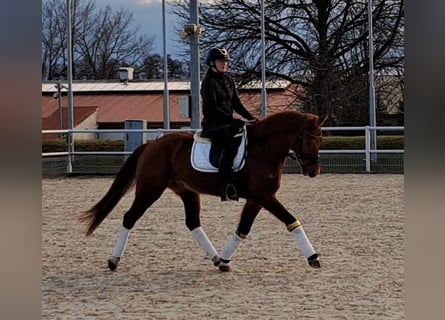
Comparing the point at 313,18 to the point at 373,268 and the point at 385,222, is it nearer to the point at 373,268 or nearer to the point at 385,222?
the point at 385,222

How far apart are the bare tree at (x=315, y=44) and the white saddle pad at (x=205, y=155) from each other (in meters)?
18.1

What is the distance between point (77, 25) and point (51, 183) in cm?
2300

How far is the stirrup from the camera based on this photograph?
5781mm

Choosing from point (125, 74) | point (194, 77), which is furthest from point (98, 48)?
point (194, 77)

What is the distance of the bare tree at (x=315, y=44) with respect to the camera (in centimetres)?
2395

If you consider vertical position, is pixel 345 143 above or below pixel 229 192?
above

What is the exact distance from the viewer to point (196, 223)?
607 centimetres

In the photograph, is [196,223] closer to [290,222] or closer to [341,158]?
[290,222]

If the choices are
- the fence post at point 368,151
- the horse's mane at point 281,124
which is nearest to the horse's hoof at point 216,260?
the horse's mane at point 281,124

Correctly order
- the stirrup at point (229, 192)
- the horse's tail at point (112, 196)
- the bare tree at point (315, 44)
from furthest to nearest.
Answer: the bare tree at point (315, 44), the horse's tail at point (112, 196), the stirrup at point (229, 192)

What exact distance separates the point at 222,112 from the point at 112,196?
4.10ft

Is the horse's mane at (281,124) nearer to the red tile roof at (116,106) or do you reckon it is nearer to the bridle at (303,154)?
the bridle at (303,154)
